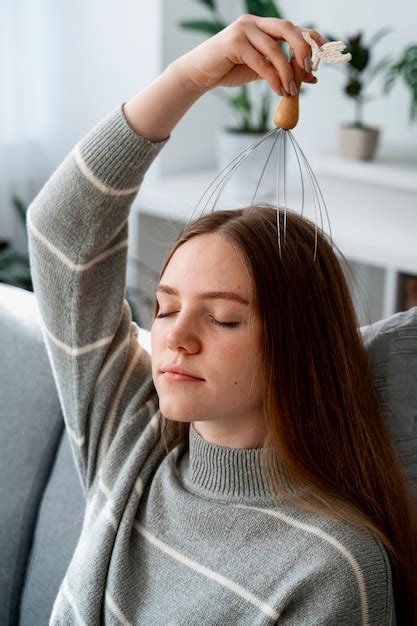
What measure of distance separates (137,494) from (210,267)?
0.30 metres

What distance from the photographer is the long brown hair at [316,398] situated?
111 centimetres

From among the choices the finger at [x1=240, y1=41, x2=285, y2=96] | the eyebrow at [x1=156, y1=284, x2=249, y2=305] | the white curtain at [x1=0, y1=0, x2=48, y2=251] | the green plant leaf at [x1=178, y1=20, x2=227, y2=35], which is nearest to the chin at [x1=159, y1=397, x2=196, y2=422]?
the eyebrow at [x1=156, y1=284, x2=249, y2=305]

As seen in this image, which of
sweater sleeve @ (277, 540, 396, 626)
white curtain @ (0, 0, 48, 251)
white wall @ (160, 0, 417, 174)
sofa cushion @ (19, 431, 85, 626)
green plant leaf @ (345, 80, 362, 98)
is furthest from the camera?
white curtain @ (0, 0, 48, 251)

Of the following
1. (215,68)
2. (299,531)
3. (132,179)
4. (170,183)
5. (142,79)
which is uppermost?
(215,68)

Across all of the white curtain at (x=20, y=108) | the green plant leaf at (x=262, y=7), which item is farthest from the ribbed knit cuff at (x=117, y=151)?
the white curtain at (x=20, y=108)

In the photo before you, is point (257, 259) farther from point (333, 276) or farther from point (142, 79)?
point (142, 79)

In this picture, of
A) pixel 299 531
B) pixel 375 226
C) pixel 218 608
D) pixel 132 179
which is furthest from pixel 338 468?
pixel 375 226

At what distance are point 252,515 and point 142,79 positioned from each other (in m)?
2.13

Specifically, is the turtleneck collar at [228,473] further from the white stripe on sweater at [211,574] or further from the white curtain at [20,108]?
the white curtain at [20,108]

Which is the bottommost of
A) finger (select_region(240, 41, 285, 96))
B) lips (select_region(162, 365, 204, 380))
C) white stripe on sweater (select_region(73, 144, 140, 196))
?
lips (select_region(162, 365, 204, 380))

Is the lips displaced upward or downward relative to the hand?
downward

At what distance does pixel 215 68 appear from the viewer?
1.16 meters

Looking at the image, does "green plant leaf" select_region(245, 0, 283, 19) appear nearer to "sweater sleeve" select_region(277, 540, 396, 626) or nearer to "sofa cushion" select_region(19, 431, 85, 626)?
"sofa cushion" select_region(19, 431, 85, 626)

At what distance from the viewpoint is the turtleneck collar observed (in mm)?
1159
